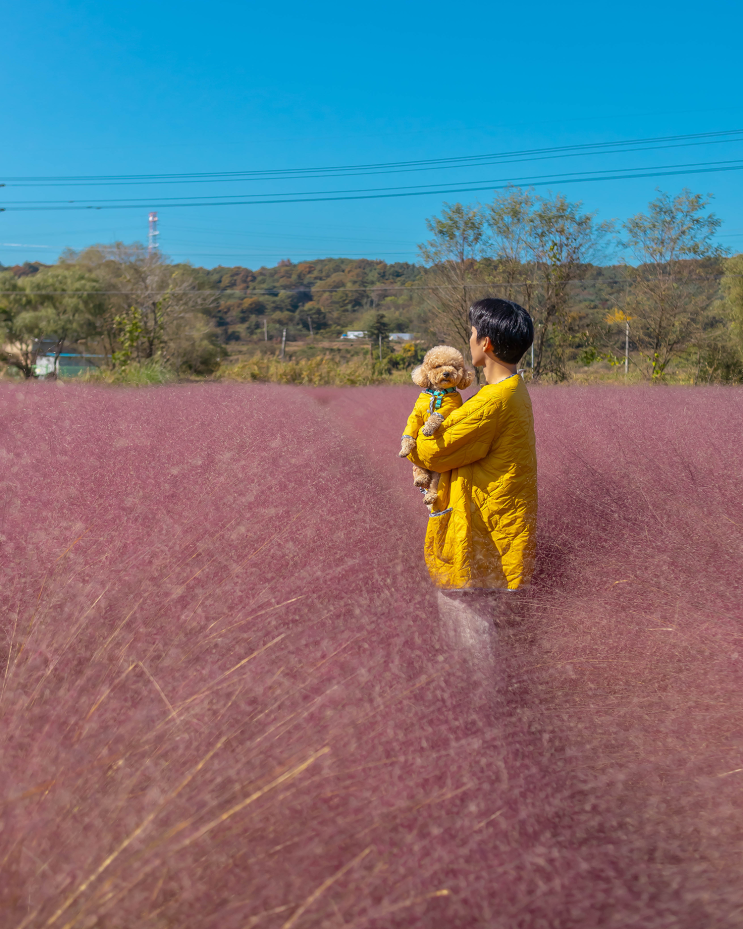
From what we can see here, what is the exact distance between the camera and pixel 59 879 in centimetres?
90

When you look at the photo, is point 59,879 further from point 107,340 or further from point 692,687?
point 107,340

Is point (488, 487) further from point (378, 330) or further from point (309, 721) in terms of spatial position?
point (378, 330)

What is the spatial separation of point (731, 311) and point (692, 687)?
3058 cm

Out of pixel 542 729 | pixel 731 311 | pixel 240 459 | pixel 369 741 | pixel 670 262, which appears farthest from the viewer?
pixel 731 311

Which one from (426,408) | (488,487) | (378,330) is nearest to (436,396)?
(426,408)

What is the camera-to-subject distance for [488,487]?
6.47 ft

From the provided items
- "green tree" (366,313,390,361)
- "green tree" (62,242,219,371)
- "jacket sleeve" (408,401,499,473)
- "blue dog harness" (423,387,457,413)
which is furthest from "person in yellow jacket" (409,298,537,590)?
"green tree" (366,313,390,361)

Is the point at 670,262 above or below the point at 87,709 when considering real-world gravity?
above

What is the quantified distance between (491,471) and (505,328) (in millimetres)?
438

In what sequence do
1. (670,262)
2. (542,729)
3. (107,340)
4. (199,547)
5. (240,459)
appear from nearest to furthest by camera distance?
(542,729)
(199,547)
(240,459)
(670,262)
(107,340)

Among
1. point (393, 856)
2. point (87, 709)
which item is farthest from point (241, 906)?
point (87, 709)

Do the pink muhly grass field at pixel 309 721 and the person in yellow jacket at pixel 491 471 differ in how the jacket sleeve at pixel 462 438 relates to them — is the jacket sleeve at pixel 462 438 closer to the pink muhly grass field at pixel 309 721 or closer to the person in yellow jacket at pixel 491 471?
the person in yellow jacket at pixel 491 471

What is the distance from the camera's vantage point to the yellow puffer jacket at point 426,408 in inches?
79.7

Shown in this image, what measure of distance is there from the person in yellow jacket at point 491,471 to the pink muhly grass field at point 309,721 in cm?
18
